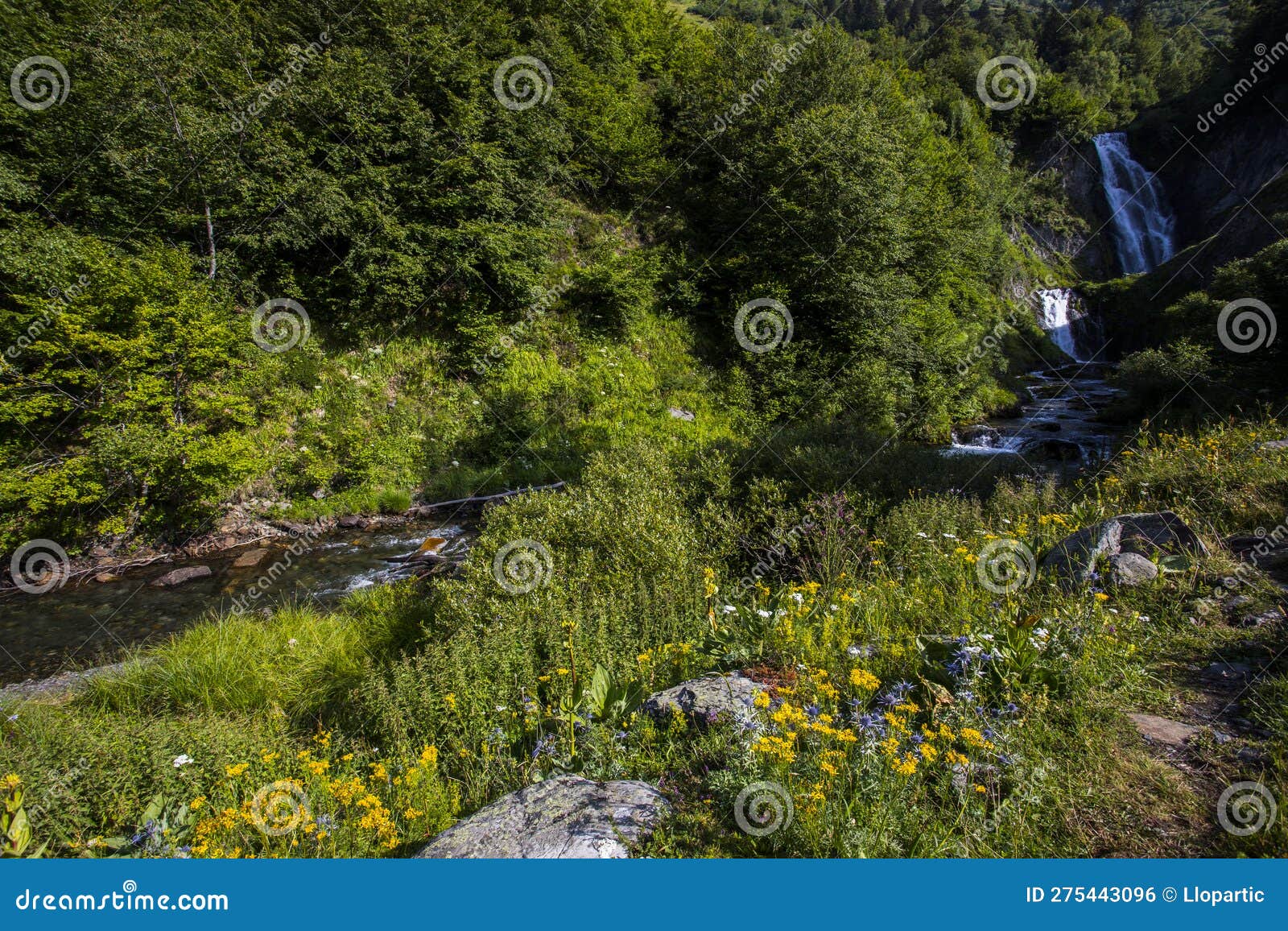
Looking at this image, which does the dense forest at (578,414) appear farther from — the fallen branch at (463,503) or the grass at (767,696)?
the fallen branch at (463,503)

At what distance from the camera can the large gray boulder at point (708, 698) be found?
11.5 feet

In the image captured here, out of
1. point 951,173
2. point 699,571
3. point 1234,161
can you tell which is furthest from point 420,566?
point 1234,161

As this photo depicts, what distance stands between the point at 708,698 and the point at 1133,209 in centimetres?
5493

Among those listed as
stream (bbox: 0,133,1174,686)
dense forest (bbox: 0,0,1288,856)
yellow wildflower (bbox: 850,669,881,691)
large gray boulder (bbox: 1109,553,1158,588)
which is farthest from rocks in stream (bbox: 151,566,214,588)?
large gray boulder (bbox: 1109,553,1158,588)

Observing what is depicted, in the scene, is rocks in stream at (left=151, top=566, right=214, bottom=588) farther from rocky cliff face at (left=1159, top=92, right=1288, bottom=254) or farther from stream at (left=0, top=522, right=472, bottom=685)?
rocky cliff face at (left=1159, top=92, right=1288, bottom=254)

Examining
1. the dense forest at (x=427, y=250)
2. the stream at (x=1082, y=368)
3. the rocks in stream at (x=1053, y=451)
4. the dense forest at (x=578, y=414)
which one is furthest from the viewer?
the stream at (x=1082, y=368)

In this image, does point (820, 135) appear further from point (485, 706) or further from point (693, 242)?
point (485, 706)

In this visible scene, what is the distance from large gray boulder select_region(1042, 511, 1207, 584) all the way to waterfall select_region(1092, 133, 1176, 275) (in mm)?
44808

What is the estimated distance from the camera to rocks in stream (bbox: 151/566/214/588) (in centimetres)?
963

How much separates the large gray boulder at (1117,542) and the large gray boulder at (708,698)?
288 cm

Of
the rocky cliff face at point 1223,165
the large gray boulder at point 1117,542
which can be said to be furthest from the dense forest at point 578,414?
the rocky cliff face at point 1223,165

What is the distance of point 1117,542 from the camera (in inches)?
193

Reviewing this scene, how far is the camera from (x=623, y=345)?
1816 centimetres

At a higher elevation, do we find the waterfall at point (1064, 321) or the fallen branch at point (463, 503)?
the waterfall at point (1064, 321)
